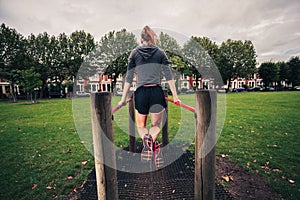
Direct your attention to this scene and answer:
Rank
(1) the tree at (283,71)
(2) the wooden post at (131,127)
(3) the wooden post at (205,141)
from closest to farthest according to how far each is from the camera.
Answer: (3) the wooden post at (205,141) → (2) the wooden post at (131,127) → (1) the tree at (283,71)

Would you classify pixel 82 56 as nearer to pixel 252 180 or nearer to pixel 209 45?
pixel 209 45

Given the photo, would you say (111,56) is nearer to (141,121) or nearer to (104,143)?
(141,121)

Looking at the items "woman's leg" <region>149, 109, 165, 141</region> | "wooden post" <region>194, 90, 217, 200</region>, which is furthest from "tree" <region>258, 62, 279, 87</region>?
"wooden post" <region>194, 90, 217, 200</region>

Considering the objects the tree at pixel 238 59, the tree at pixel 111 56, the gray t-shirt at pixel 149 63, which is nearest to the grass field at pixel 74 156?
the gray t-shirt at pixel 149 63

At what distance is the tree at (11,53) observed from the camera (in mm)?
26000

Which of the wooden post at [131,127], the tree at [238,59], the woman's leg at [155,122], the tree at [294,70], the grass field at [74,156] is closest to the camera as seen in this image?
the woman's leg at [155,122]

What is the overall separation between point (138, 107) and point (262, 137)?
13.9 ft

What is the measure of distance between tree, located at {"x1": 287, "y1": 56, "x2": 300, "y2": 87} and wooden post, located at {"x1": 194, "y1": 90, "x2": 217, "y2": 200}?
58425 millimetres

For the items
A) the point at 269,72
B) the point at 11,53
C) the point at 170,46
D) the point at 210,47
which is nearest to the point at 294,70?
the point at 269,72

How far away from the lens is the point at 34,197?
2365 millimetres

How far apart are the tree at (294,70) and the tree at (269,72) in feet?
18.7

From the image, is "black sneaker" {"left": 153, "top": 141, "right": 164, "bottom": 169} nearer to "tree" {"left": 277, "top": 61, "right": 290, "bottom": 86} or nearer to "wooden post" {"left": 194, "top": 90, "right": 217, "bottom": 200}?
"wooden post" {"left": 194, "top": 90, "right": 217, "bottom": 200}

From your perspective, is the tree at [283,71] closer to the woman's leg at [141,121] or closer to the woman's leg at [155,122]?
the woman's leg at [155,122]

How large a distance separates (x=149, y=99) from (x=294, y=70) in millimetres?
58757
